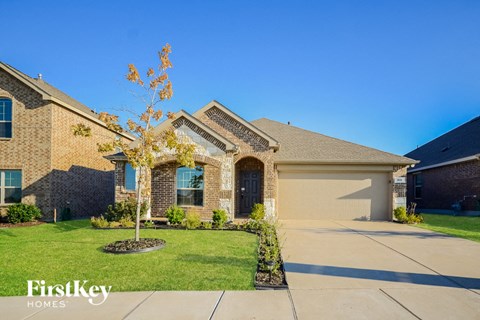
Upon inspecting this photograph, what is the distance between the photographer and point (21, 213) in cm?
1362

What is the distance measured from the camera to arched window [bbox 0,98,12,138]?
1502 centimetres

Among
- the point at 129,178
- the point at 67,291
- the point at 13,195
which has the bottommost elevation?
the point at 67,291

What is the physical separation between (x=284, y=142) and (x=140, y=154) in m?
11.0

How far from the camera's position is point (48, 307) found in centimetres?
456

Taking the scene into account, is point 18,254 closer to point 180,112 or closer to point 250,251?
point 250,251

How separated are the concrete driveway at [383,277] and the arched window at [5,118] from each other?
14120 mm

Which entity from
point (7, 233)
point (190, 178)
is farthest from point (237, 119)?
point (7, 233)

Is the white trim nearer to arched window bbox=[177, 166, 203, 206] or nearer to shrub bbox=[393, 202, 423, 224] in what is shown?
shrub bbox=[393, 202, 423, 224]

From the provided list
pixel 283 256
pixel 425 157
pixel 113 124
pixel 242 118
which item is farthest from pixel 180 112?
pixel 425 157

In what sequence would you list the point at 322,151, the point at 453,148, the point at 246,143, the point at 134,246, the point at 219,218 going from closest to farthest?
1. the point at 134,246
2. the point at 219,218
3. the point at 246,143
4. the point at 322,151
5. the point at 453,148

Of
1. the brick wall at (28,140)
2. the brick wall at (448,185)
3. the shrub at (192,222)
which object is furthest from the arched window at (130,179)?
the brick wall at (448,185)

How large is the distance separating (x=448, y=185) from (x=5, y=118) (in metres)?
26.3

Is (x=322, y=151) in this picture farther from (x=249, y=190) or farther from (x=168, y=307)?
(x=168, y=307)

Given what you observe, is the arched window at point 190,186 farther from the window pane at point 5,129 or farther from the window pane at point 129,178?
the window pane at point 5,129
